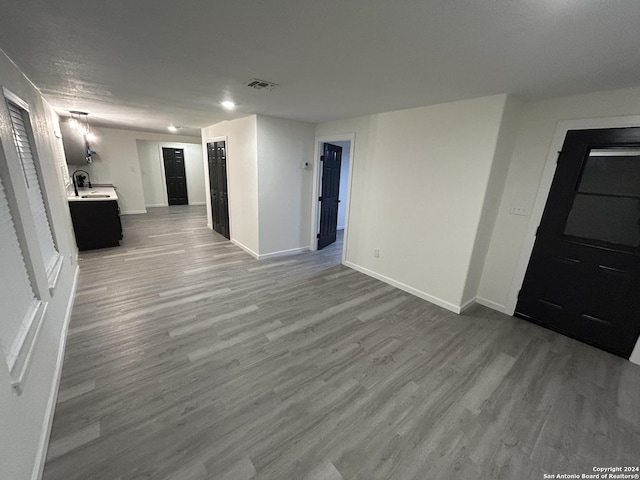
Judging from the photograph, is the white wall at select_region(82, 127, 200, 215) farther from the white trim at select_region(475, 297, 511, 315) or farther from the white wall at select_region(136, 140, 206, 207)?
the white trim at select_region(475, 297, 511, 315)

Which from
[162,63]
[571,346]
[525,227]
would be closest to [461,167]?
[525,227]

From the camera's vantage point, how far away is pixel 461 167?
280cm

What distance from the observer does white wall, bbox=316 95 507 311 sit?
2.69 m

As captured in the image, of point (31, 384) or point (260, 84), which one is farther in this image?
point (260, 84)

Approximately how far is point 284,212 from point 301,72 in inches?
109

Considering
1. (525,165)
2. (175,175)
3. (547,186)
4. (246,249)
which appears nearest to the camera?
(547,186)

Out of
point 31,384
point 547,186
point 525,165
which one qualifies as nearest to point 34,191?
point 31,384

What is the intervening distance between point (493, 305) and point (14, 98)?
5.00m

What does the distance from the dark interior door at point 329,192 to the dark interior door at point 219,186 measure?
204cm

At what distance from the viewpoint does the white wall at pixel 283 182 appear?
4.17 metres

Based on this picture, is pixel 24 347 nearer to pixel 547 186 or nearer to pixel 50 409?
pixel 50 409

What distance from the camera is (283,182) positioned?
447 cm

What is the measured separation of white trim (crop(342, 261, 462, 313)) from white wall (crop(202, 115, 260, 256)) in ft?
6.08

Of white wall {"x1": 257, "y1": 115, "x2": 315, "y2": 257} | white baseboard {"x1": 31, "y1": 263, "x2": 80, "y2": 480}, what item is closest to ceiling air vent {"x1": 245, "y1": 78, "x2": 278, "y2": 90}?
white wall {"x1": 257, "y1": 115, "x2": 315, "y2": 257}
